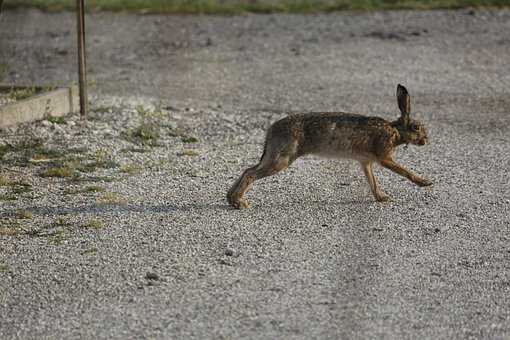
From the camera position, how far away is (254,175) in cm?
812

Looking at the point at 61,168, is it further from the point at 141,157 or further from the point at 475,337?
the point at 475,337

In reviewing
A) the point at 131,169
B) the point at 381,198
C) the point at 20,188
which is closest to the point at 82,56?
the point at 131,169

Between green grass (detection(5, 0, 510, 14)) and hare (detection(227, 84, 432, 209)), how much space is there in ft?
29.0

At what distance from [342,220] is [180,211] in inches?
47.3

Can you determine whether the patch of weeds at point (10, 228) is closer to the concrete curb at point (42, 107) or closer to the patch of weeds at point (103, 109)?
the concrete curb at point (42, 107)

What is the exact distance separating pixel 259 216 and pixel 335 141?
900 millimetres

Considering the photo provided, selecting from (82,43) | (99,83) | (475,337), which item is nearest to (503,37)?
(99,83)

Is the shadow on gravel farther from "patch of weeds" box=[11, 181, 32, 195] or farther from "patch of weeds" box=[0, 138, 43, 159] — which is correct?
"patch of weeds" box=[0, 138, 43, 159]

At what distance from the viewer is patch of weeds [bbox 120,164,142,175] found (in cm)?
914

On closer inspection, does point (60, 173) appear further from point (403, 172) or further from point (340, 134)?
point (403, 172)

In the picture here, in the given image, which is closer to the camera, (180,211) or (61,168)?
(180,211)

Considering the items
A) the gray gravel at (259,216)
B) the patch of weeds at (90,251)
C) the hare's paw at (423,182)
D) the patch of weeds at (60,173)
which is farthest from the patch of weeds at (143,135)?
the patch of weeds at (90,251)

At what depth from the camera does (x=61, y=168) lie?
9.12 metres

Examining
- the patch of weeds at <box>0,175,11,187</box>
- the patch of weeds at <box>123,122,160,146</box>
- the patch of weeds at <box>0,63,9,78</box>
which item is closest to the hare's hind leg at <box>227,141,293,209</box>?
the patch of weeds at <box>0,175,11,187</box>
